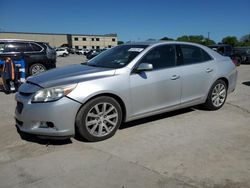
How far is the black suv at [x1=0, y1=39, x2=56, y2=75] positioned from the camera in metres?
12.0

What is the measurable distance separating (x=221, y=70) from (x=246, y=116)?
3.53 feet

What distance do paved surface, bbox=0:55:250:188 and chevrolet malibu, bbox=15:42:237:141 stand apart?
308 millimetres

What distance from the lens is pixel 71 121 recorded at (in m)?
4.14

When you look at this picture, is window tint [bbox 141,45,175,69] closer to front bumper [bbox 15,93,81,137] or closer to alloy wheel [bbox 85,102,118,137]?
alloy wheel [bbox 85,102,118,137]

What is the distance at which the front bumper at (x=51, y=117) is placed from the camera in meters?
4.02

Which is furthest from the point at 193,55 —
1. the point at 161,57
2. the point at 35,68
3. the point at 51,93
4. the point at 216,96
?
the point at 35,68

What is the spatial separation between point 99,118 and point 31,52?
9.02 metres

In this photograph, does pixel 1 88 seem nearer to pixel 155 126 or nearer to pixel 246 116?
pixel 155 126

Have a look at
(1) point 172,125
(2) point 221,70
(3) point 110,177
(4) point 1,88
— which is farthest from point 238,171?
(4) point 1,88

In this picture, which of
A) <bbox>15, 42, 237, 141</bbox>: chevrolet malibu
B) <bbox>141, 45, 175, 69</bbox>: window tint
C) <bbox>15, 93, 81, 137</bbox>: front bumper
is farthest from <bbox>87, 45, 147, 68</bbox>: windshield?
<bbox>15, 93, 81, 137</bbox>: front bumper

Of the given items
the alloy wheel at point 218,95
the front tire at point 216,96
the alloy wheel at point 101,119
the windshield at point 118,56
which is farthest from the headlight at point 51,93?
the alloy wheel at point 218,95

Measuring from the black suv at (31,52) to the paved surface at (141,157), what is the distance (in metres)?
7.24

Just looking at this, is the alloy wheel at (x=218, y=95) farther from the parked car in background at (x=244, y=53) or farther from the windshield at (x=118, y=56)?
the parked car in background at (x=244, y=53)

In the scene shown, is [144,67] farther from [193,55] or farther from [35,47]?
[35,47]
